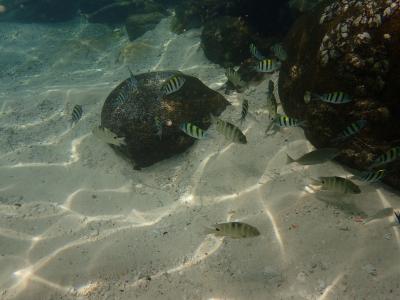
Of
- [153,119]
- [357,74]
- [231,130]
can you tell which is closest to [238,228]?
[231,130]

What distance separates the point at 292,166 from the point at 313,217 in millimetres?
1086

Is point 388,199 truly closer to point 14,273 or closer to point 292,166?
point 292,166

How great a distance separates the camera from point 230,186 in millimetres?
5496

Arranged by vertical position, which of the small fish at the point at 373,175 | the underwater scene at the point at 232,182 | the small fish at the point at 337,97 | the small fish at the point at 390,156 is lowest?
the underwater scene at the point at 232,182

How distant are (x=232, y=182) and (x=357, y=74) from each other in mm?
2479

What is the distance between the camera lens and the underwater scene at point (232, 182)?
13.3 feet

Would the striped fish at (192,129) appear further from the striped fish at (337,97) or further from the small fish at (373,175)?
the small fish at (373,175)

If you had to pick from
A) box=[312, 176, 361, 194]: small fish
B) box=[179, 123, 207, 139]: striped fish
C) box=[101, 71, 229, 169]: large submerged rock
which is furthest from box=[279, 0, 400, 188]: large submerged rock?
box=[101, 71, 229, 169]: large submerged rock

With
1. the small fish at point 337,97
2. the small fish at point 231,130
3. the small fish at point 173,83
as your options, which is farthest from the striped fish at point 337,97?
the small fish at point 173,83

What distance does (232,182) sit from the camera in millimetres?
5547

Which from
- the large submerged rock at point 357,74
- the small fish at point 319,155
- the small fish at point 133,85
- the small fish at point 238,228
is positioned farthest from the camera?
the small fish at point 133,85

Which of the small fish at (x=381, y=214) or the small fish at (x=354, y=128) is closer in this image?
the small fish at (x=381, y=214)

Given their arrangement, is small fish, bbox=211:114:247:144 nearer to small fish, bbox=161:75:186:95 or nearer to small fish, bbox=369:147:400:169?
small fish, bbox=161:75:186:95

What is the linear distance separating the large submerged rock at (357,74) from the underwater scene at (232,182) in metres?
0.02
